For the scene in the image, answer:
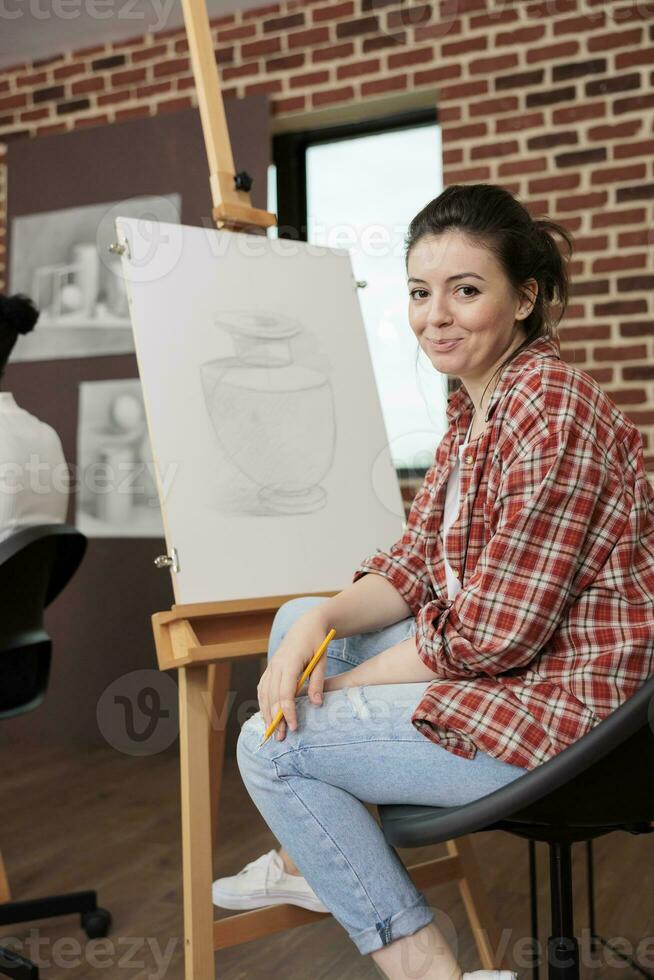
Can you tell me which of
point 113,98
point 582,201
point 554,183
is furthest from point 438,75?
point 113,98

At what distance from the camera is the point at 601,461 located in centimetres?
115

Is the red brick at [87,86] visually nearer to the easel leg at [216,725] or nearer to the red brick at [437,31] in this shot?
the red brick at [437,31]

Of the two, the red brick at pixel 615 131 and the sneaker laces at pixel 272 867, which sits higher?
the red brick at pixel 615 131

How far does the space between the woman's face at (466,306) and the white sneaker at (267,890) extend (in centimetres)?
91

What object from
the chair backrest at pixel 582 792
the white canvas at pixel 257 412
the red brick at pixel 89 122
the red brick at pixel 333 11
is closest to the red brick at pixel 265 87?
the red brick at pixel 333 11

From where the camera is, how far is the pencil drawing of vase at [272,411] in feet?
6.35

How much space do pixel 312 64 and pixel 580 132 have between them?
97cm

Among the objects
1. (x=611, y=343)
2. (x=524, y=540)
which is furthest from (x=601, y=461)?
(x=611, y=343)

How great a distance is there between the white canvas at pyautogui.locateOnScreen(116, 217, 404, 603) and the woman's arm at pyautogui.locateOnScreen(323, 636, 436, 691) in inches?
20.2

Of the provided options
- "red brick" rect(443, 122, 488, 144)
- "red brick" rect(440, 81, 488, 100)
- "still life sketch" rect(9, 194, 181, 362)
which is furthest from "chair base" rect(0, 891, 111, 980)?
"red brick" rect(440, 81, 488, 100)

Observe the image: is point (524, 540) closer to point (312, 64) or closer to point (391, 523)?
point (391, 523)

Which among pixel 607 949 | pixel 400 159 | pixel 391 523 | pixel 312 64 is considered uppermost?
pixel 312 64

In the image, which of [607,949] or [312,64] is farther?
[312,64]

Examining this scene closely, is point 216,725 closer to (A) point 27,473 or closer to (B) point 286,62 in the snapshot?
(A) point 27,473
